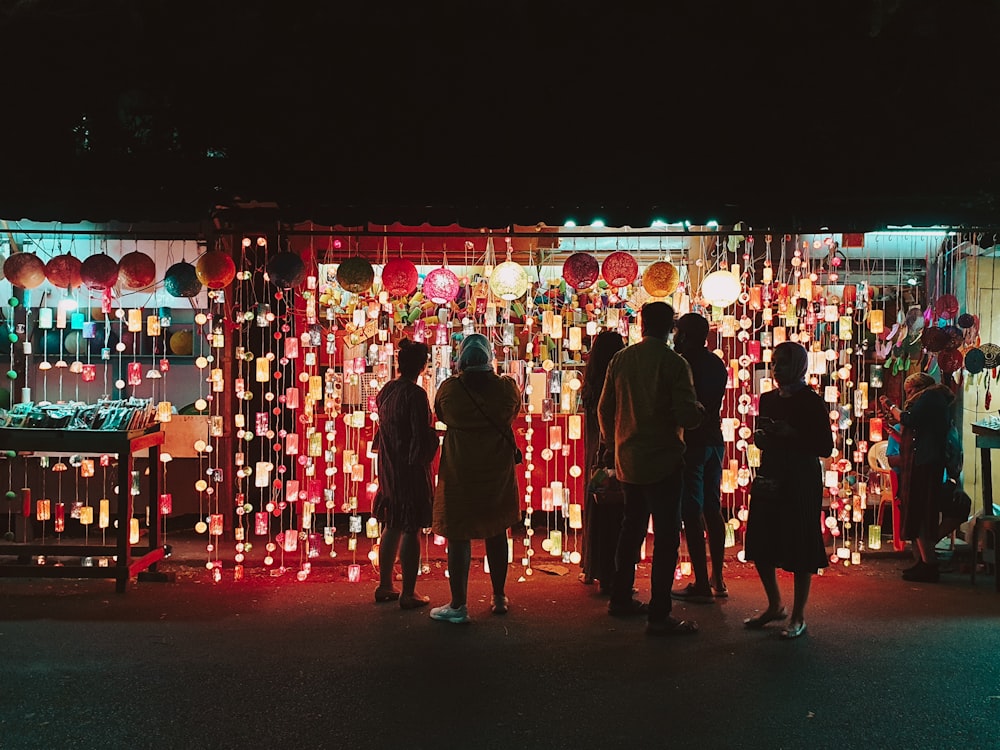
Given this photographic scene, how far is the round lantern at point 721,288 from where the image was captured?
6.00 meters

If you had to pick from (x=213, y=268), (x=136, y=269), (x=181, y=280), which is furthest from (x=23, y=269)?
(x=213, y=268)

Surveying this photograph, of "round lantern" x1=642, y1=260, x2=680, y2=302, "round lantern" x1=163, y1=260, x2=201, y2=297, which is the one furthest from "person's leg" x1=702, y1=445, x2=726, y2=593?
"round lantern" x1=163, y1=260, x2=201, y2=297

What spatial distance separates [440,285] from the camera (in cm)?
611

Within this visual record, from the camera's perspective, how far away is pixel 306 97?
5.43 m

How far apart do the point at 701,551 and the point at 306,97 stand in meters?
3.72

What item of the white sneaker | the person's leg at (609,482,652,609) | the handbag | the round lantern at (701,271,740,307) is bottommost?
the white sneaker

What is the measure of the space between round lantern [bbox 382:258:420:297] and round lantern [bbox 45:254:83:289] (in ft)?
6.62

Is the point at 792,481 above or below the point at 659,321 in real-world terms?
below

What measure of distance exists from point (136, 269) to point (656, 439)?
358 centimetres

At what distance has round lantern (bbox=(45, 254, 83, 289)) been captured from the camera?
19.1 ft

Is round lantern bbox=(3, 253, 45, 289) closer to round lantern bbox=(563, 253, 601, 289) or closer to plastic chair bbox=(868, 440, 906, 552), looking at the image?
round lantern bbox=(563, 253, 601, 289)

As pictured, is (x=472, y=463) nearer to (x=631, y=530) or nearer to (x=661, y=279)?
(x=631, y=530)

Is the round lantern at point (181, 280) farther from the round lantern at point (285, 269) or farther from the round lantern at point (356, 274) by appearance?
the round lantern at point (356, 274)

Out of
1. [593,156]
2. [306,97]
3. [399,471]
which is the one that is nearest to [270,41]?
[306,97]
